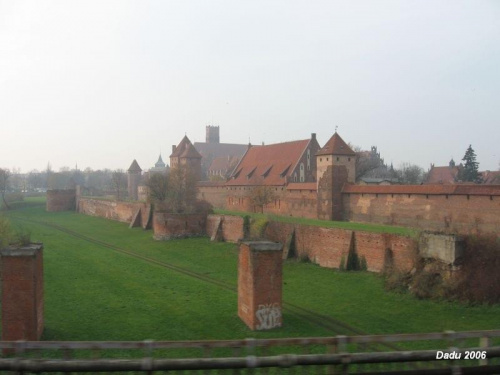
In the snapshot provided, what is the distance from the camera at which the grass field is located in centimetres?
1332

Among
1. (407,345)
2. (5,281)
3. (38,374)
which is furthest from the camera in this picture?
(5,281)

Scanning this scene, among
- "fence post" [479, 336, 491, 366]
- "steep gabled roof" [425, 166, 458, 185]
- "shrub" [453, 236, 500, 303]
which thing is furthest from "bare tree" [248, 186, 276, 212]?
"steep gabled roof" [425, 166, 458, 185]

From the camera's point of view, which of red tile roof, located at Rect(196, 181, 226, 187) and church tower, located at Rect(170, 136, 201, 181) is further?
church tower, located at Rect(170, 136, 201, 181)

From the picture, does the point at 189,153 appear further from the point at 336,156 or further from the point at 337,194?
the point at 337,194

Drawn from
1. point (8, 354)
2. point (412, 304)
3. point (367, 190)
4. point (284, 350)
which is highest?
point (367, 190)

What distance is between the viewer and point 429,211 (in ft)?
80.5

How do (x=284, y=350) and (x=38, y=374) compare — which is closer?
(x=38, y=374)

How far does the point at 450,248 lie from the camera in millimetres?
16172

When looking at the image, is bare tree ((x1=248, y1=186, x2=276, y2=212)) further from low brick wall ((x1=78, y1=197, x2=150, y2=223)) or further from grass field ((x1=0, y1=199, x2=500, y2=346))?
grass field ((x1=0, y1=199, x2=500, y2=346))

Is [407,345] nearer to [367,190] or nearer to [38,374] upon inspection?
[38,374]

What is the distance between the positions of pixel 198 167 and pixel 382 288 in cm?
4365

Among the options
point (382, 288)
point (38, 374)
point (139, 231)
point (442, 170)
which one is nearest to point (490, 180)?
point (442, 170)

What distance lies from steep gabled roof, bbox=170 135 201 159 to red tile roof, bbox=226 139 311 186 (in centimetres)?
865

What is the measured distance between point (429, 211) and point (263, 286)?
46.0ft
